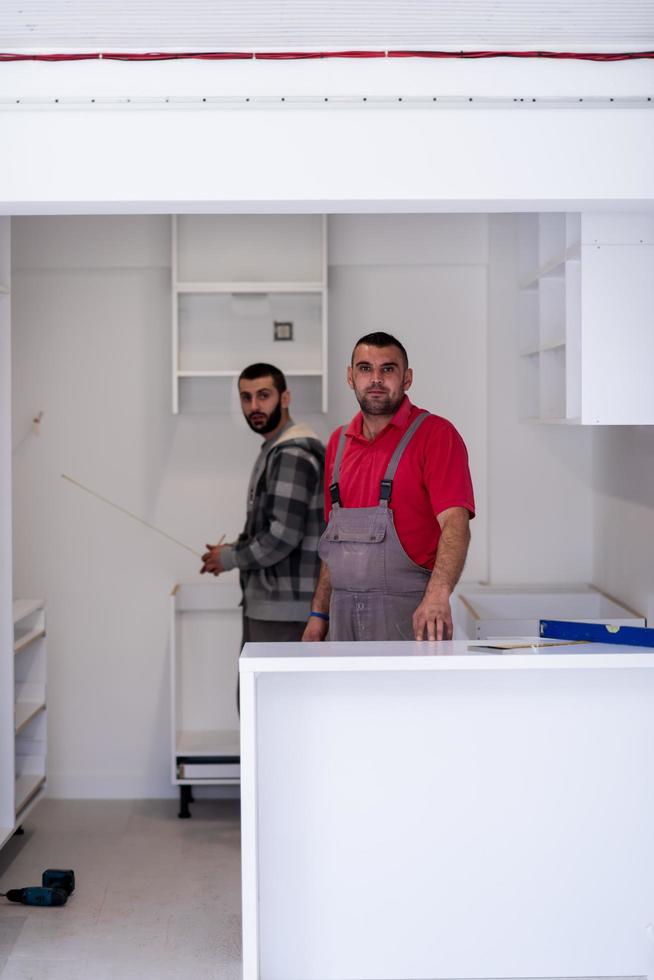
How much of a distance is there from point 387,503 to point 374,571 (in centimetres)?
21

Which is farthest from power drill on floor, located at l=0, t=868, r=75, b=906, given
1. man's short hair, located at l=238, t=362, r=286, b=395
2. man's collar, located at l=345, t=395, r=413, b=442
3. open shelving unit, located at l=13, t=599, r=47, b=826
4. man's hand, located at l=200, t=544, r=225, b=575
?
man's short hair, located at l=238, t=362, r=286, b=395

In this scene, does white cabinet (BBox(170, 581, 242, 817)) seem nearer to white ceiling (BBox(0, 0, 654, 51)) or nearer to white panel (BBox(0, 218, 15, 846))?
white panel (BBox(0, 218, 15, 846))

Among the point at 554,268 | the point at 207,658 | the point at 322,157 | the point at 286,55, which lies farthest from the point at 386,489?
the point at 207,658

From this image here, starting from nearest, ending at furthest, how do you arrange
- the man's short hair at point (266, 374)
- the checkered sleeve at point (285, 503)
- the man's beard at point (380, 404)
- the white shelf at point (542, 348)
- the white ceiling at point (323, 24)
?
the white ceiling at point (323, 24) < the man's beard at point (380, 404) < the white shelf at point (542, 348) < the checkered sleeve at point (285, 503) < the man's short hair at point (266, 374)

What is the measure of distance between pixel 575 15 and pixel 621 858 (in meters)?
2.11

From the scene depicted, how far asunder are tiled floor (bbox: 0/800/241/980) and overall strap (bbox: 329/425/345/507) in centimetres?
134

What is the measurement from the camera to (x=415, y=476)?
3.57 m

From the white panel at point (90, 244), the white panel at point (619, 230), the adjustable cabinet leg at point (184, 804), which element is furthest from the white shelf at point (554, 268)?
the adjustable cabinet leg at point (184, 804)

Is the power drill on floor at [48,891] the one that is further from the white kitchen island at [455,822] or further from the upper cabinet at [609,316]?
the upper cabinet at [609,316]

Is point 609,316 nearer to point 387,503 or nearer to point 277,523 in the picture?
point 387,503

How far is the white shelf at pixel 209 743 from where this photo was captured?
4.75 metres

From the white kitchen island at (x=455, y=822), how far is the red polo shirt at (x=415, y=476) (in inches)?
22.7

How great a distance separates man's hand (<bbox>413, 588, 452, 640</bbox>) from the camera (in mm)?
3246

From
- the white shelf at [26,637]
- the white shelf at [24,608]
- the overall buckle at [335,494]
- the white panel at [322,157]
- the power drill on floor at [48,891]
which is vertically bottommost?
the power drill on floor at [48,891]
